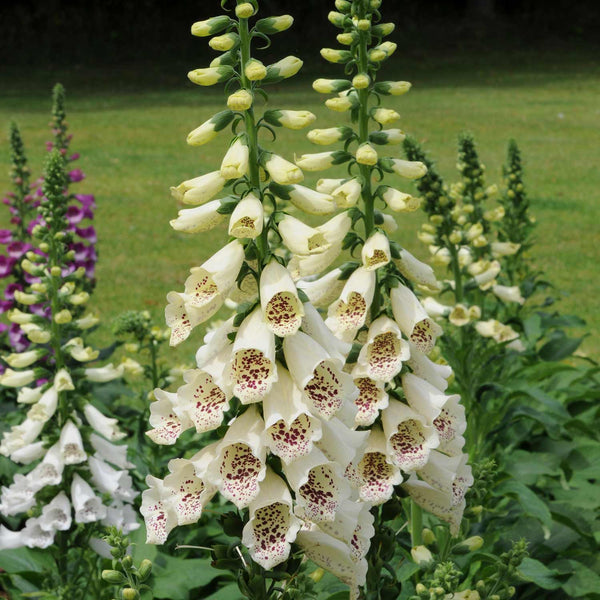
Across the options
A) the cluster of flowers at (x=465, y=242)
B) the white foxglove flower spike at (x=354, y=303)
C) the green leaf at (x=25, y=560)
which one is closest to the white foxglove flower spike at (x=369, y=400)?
the white foxglove flower spike at (x=354, y=303)

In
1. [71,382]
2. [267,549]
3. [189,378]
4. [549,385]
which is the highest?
[189,378]

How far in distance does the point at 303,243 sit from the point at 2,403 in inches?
145

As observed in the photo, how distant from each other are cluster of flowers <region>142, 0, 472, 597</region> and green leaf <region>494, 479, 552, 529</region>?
128 cm

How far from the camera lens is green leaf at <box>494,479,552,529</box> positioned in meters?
3.92

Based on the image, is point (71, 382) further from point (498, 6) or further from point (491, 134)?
point (498, 6)

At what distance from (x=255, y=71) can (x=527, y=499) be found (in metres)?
2.38

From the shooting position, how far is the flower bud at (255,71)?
2.24 metres

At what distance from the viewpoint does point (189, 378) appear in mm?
2316

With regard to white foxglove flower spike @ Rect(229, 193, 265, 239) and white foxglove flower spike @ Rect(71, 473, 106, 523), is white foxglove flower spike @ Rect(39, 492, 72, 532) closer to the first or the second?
white foxglove flower spike @ Rect(71, 473, 106, 523)

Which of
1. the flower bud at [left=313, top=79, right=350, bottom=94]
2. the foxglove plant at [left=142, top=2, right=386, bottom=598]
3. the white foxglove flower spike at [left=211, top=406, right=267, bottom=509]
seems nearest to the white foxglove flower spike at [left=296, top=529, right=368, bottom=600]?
the foxglove plant at [left=142, top=2, right=386, bottom=598]

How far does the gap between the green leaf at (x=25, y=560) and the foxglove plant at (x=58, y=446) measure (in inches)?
4.2

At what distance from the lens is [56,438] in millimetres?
3740

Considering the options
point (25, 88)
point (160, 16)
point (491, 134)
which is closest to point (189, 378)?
point (491, 134)

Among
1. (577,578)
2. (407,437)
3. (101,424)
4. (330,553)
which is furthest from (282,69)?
(577,578)
